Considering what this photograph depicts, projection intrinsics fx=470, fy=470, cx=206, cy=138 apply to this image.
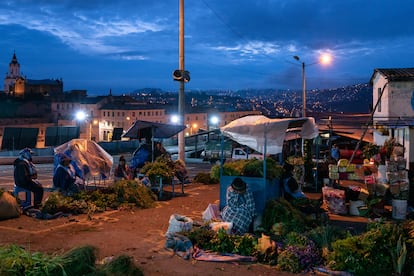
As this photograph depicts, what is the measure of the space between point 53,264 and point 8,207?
8.23 meters

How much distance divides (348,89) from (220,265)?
60573mm

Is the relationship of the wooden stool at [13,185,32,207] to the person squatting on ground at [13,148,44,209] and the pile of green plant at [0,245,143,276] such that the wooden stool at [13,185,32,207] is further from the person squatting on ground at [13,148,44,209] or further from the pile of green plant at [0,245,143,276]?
the pile of green plant at [0,245,143,276]

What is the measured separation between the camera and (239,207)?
10250mm

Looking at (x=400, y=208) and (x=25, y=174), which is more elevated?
(x=25, y=174)

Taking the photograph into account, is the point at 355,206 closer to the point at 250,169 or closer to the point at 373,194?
the point at 373,194

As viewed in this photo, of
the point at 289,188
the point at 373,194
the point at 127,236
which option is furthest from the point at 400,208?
the point at 127,236

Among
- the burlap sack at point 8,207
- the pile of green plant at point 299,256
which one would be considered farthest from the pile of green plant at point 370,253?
the burlap sack at point 8,207

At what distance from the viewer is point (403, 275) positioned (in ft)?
25.6

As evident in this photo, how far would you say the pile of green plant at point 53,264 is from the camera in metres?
4.61

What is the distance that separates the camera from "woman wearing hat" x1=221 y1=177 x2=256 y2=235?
1014cm

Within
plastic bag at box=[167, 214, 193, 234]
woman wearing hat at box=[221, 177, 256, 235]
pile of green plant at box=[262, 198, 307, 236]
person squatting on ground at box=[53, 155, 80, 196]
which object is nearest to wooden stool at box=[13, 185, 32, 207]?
person squatting on ground at box=[53, 155, 80, 196]

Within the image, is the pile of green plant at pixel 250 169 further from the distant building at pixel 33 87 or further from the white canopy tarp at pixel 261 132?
the distant building at pixel 33 87

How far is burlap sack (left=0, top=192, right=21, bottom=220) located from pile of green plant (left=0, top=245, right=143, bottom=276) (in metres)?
7.56

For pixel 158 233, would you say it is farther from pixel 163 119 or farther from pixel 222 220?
pixel 163 119
